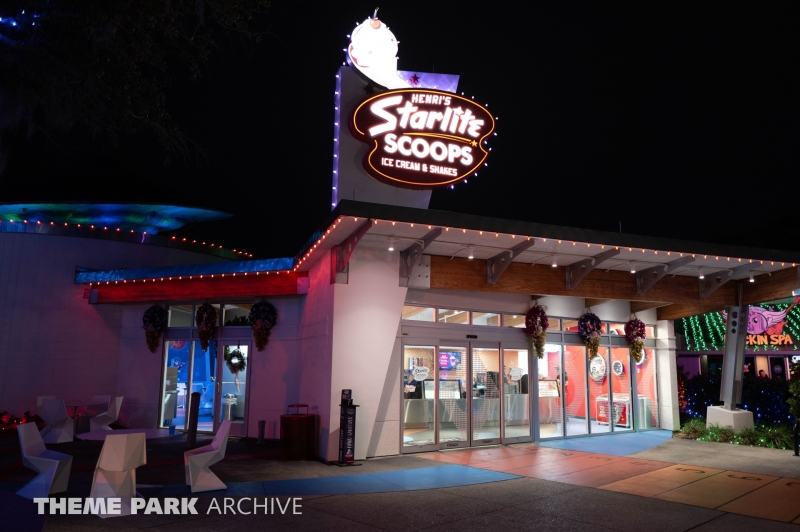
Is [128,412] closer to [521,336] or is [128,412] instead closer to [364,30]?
[521,336]

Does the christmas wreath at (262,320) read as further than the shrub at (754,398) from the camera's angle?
No

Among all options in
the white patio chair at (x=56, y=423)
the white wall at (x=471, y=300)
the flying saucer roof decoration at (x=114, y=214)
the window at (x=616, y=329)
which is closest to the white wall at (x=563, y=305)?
the white wall at (x=471, y=300)

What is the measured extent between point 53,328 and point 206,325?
451 cm

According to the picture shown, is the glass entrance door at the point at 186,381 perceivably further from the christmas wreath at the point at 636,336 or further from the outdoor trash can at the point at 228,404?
the christmas wreath at the point at 636,336

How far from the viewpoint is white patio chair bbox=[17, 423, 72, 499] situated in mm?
6957

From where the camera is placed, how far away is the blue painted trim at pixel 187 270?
12742 millimetres

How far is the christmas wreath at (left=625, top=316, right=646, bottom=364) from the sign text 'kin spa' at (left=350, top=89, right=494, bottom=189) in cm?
577

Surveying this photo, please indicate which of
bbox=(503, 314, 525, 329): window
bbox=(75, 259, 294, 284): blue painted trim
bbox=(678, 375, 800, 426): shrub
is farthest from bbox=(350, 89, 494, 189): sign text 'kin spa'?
bbox=(678, 375, 800, 426): shrub

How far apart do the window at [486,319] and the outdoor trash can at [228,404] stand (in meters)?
6.16

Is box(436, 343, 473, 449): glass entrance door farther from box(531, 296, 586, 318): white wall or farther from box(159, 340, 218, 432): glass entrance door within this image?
box(159, 340, 218, 432): glass entrance door

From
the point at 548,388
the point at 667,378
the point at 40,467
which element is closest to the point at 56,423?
the point at 40,467

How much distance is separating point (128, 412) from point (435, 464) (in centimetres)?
899

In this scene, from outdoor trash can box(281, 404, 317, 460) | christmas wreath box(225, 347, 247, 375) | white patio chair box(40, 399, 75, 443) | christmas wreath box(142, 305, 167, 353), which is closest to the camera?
outdoor trash can box(281, 404, 317, 460)

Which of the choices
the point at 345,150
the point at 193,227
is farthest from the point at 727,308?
the point at 193,227
